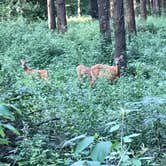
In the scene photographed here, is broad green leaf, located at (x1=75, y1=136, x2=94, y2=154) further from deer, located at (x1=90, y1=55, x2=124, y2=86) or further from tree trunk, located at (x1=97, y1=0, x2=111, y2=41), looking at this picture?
tree trunk, located at (x1=97, y1=0, x2=111, y2=41)

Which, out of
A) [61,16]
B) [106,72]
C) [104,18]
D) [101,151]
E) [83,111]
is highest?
[61,16]

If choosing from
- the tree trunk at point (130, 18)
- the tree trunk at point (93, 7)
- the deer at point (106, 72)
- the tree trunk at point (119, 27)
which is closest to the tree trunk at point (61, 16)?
the tree trunk at point (130, 18)

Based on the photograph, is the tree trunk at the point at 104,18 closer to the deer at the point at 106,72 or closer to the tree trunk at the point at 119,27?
the tree trunk at the point at 119,27

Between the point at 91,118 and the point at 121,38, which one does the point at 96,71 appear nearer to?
the point at 121,38

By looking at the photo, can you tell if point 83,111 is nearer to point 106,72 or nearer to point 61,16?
point 106,72

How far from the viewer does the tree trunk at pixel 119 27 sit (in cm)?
1197

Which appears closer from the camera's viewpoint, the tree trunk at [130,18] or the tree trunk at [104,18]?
the tree trunk at [104,18]

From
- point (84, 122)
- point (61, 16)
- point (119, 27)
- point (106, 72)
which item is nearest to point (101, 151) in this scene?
point (84, 122)

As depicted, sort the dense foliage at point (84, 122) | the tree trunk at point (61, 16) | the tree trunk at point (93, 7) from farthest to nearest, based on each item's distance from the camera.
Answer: the tree trunk at point (93, 7), the tree trunk at point (61, 16), the dense foliage at point (84, 122)

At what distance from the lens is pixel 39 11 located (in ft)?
99.0

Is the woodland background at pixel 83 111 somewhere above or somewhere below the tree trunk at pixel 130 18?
below

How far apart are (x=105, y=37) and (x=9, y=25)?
253 inches

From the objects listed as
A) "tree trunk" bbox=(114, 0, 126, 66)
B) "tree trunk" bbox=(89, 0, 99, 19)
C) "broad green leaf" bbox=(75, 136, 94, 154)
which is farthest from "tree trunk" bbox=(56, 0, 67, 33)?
"broad green leaf" bbox=(75, 136, 94, 154)

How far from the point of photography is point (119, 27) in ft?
39.8
